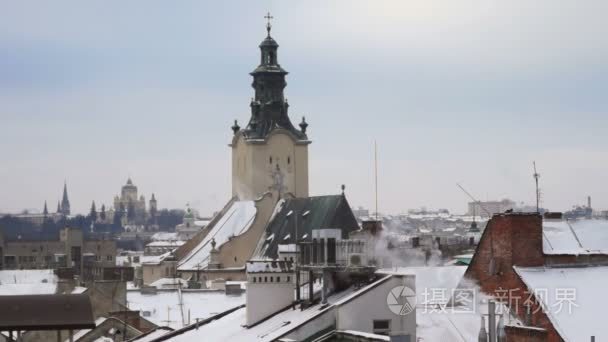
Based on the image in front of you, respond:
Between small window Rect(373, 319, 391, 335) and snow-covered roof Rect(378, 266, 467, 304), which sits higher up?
snow-covered roof Rect(378, 266, 467, 304)

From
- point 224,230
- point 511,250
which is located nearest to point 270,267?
point 511,250

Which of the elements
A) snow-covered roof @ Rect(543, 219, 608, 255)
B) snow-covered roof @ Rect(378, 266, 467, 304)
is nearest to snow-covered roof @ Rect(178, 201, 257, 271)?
snow-covered roof @ Rect(378, 266, 467, 304)

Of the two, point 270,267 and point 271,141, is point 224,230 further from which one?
point 270,267

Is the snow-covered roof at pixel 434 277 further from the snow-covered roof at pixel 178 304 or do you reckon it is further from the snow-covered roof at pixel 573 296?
the snow-covered roof at pixel 178 304

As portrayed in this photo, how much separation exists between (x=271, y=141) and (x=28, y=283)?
2003 inches

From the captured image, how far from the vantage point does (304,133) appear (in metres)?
129

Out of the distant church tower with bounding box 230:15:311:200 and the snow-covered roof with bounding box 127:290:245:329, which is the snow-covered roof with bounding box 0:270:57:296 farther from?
the distant church tower with bounding box 230:15:311:200

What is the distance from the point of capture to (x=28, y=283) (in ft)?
257

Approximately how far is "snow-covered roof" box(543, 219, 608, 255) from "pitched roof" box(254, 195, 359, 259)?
63480 mm

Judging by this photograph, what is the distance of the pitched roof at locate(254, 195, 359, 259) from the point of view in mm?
111725

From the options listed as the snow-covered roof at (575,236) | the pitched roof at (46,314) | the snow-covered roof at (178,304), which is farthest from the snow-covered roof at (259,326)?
the snow-covered roof at (178,304)

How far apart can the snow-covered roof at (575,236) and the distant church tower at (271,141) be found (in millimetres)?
83078

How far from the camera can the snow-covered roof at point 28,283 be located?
72.2 m

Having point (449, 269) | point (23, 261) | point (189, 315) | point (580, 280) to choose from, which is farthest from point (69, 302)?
point (23, 261)
